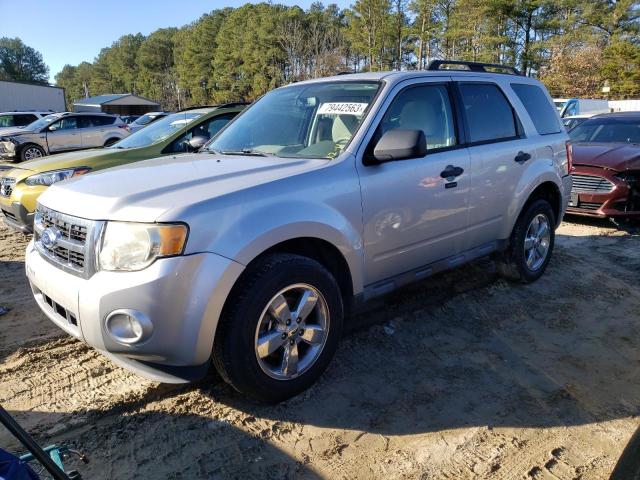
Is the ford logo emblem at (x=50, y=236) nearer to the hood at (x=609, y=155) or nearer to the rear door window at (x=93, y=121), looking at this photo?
the hood at (x=609, y=155)

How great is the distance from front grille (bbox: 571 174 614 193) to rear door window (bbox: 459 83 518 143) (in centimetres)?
314

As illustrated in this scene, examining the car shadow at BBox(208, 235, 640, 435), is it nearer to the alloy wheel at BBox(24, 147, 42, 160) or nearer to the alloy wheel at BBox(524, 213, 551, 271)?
the alloy wheel at BBox(524, 213, 551, 271)

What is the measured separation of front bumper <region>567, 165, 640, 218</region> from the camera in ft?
22.5

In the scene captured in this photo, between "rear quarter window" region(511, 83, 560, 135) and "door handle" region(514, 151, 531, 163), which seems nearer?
"door handle" region(514, 151, 531, 163)

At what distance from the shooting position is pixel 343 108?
350 centimetres

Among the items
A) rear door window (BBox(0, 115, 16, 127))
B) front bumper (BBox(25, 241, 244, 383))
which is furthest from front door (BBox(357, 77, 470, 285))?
rear door window (BBox(0, 115, 16, 127))

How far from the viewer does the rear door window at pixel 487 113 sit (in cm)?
401

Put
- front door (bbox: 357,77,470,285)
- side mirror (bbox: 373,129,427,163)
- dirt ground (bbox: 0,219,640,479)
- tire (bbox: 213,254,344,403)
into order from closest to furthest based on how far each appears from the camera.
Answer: dirt ground (bbox: 0,219,640,479), tire (bbox: 213,254,344,403), side mirror (bbox: 373,129,427,163), front door (bbox: 357,77,470,285)

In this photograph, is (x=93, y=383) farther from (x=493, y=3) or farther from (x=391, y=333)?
(x=493, y=3)

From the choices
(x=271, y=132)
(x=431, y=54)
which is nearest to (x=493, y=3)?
(x=431, y=54)

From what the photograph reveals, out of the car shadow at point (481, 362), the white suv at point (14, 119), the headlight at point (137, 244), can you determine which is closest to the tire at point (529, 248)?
the car shadow at point (481, 362)

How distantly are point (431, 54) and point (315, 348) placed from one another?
50.7 meters

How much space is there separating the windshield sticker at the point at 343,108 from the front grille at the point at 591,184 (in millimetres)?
4766

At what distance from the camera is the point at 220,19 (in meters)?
87.9
